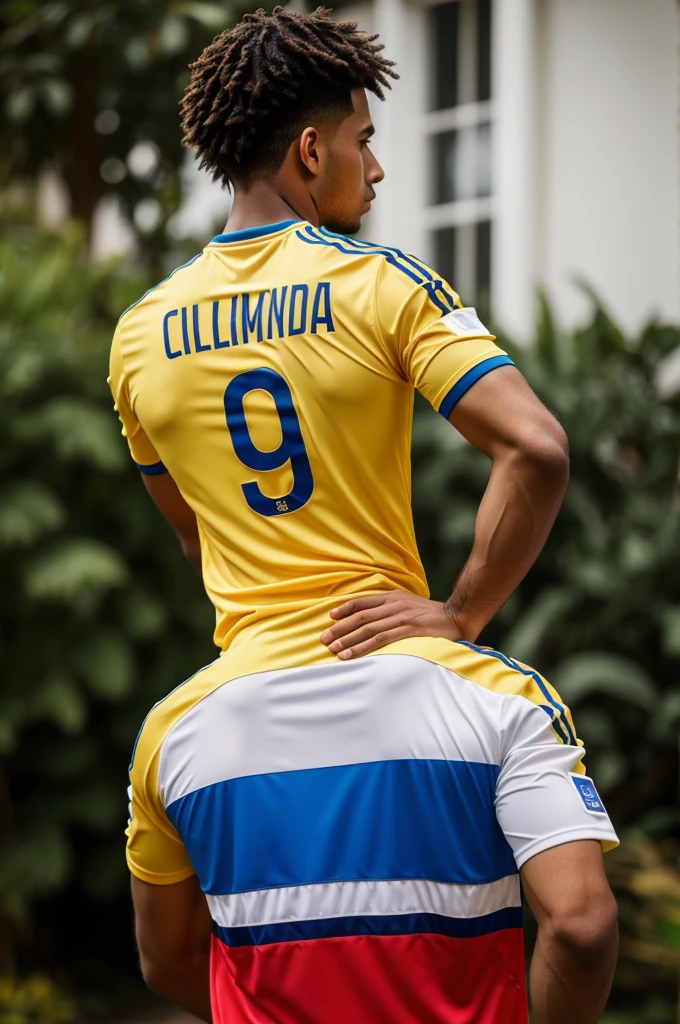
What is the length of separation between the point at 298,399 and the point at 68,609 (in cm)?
441

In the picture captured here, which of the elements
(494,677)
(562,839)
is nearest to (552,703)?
(494,677)

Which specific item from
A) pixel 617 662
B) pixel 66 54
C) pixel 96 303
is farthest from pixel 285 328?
pixel 66 54

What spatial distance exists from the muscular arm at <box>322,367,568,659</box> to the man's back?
0.15ft

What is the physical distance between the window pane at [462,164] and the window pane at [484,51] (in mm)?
242

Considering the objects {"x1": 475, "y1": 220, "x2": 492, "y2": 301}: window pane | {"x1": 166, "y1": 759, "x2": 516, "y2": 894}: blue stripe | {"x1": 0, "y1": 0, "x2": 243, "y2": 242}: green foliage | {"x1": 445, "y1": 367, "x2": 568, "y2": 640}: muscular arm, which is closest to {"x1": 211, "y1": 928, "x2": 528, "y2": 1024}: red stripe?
{"x1": 166, "y1": 759, "x2": 516, "y2": 894}: blue stripe

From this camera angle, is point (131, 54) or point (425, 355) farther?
point (131, 54)

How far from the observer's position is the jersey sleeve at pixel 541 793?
188 centimetres

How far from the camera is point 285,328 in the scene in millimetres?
2023

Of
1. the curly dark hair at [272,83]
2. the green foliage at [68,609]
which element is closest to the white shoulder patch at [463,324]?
the curly dark hair at [272,83]

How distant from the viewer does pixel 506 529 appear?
1953 mm

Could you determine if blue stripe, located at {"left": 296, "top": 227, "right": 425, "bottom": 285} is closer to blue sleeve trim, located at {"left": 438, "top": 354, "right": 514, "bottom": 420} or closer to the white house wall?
blue sleeve trim, located at {"left": 438, "top": 354, "right": 514, "bottom": 420}

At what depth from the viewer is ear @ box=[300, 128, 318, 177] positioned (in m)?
2.11

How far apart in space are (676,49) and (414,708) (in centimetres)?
638

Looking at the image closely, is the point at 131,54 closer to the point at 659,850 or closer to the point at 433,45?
the point at 433,45
